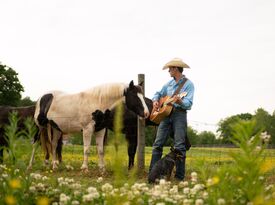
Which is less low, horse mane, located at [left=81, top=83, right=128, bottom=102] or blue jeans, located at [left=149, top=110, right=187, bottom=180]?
horse mane, located at [left=81, top=83, right=128, bottom=102]

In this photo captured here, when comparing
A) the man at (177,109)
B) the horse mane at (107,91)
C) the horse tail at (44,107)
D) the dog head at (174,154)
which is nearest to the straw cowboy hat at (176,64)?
the man at (177,109)

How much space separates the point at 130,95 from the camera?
9961 millimetres

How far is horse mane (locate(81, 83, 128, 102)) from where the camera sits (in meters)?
10.2

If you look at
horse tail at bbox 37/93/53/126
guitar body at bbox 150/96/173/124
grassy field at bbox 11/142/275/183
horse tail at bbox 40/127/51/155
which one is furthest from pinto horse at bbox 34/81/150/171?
guitar body at bbox 150/96/173/124

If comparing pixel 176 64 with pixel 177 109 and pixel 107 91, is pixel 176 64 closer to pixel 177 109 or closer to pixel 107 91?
pixel 177 109

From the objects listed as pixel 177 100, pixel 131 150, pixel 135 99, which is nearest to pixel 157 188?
pixel 177 100

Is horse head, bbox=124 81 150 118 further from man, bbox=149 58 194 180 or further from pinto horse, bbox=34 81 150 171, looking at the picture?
man, bbox=149 58 194 180

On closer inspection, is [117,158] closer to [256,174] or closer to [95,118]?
[256,174]

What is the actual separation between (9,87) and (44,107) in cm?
3902

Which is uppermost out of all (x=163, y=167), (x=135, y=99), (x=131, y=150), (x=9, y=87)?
(x=9, y=87)

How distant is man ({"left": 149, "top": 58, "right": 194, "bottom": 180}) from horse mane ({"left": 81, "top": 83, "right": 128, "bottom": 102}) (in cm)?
177

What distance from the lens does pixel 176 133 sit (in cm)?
805

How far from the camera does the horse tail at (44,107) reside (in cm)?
1127

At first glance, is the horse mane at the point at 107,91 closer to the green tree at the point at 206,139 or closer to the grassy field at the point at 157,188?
the grassy field at the point at 157,188
